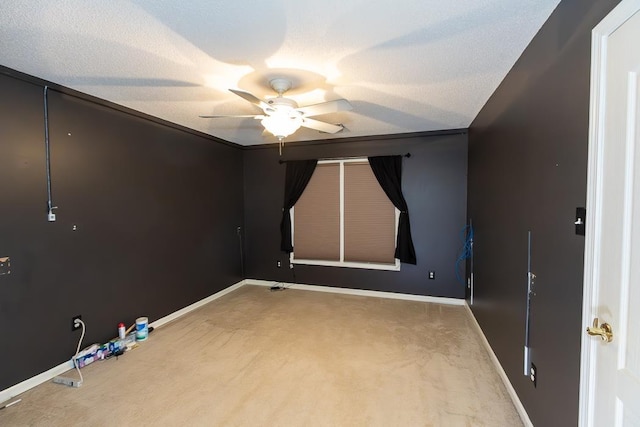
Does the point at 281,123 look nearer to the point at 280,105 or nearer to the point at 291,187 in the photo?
the point at 280,105

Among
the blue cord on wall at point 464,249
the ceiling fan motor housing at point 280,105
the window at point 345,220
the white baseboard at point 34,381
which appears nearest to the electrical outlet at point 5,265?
the white baseboard at point 34,381

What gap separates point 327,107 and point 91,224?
2.52 metres

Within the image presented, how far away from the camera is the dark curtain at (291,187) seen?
4.77 meters

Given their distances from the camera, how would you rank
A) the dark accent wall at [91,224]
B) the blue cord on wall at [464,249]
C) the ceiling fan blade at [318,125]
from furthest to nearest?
the blue cord on wall at [464,249] → the ceiling fan blade at [318,125] → the dark accent wall at [91,224]

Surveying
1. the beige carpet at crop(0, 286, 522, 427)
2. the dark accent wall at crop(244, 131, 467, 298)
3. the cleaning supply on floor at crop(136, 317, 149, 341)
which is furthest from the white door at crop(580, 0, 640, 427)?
the cleaning supply on floor at crop(136, 317, 149, 341)

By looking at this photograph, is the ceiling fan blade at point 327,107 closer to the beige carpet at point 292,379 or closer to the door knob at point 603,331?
the door knob at point 603,331

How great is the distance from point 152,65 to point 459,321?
4044mm

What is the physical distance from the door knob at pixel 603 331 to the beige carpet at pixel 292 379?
121 centimetres

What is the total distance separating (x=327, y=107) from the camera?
7.34ft

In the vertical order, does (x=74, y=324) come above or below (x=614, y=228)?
below

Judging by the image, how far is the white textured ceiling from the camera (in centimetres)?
152

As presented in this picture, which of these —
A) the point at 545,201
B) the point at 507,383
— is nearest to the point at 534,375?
the point at 507,383

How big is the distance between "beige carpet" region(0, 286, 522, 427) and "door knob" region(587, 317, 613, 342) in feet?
3.99

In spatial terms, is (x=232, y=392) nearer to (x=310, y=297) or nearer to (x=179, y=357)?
(x=179, y=357)
